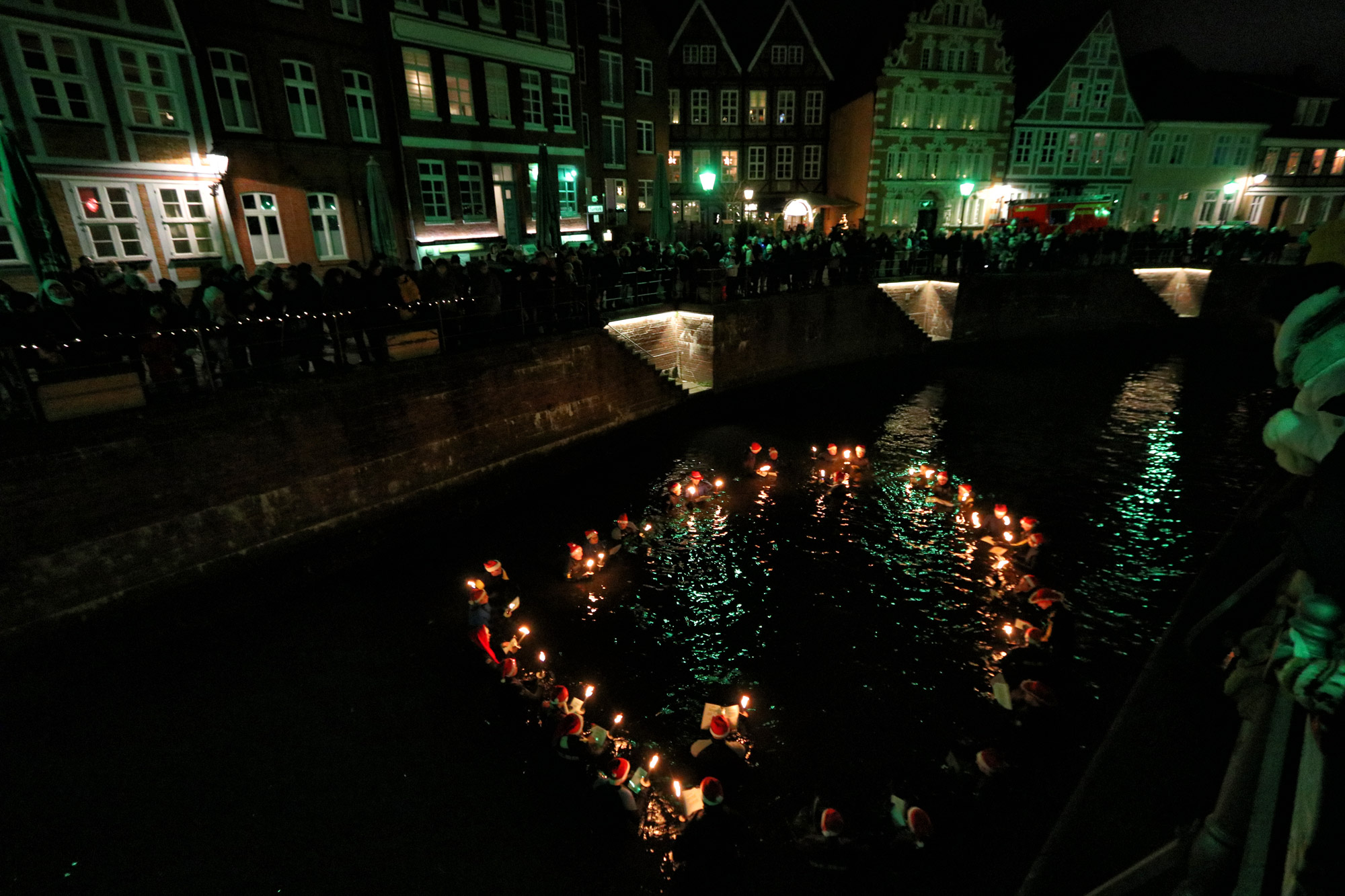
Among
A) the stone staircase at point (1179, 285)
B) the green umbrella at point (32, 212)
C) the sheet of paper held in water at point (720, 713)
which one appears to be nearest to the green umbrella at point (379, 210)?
the green umbrella at point (32, 212)

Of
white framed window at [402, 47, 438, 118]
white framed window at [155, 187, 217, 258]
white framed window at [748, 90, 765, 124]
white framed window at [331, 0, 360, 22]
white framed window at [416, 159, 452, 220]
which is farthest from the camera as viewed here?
white framed window at [748, 90, 765, 124]

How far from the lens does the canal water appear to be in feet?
24.8

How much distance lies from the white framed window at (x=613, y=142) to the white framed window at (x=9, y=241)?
24.9 metres

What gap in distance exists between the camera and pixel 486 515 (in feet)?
51.0

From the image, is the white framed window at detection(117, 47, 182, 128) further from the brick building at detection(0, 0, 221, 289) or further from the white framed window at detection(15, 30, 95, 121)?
the white framed window at detection(15, 30, 95, 121)

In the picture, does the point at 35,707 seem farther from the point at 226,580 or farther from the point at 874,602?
the point at 874,602

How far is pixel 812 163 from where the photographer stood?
148ft

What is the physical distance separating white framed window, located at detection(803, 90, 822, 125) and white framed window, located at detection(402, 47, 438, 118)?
92.0 feet

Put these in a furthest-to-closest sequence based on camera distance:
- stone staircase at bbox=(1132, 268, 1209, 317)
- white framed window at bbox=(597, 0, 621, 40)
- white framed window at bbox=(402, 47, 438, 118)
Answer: stone staircase at bbox=(1132, 268, 1209, 317)
white framed window at bbox=(597, 0, 621, 40)
white framed window at bbox=(402, 47, 438, 118)

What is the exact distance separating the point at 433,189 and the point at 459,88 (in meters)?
4.26

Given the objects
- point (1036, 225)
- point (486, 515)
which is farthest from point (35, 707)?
point (1036, 225)

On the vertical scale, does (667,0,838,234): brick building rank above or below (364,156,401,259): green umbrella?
above

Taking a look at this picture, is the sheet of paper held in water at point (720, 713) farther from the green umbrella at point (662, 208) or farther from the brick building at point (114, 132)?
the brick building at point (114, 132)

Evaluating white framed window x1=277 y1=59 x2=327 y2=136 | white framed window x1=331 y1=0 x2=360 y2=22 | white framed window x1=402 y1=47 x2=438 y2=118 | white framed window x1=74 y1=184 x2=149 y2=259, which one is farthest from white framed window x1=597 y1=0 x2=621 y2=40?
white framed window x1=74 y1=184 x2=149 y2=259
